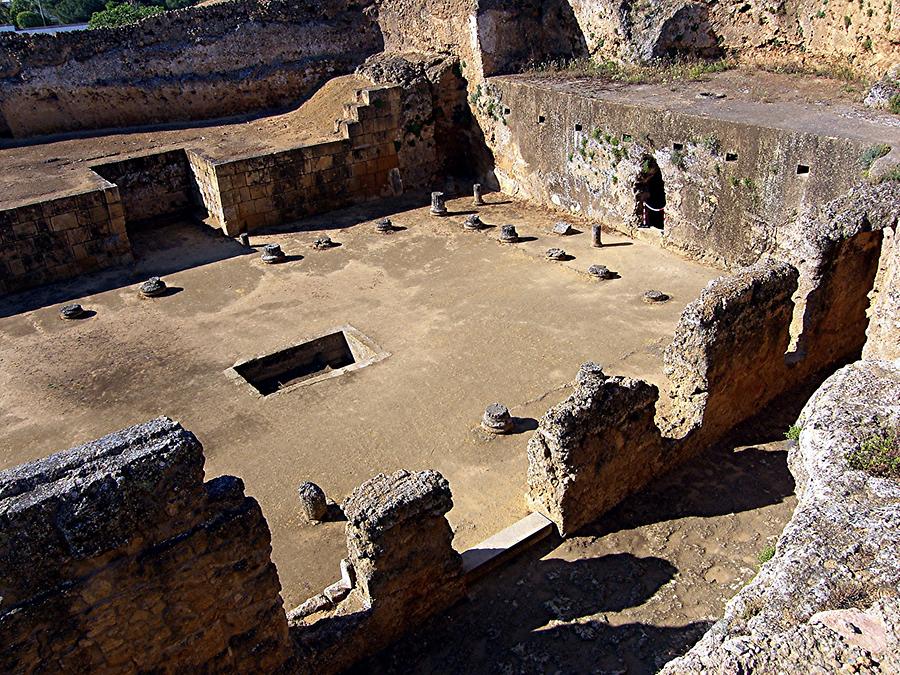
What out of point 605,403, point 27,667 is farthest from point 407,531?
point 27,667

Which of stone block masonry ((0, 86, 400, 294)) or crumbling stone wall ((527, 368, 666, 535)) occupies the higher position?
stone block masonry ((0, 86, 400, 294))

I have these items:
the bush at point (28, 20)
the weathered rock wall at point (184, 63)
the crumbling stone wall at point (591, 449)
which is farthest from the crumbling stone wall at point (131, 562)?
the bush at point (28, 20)

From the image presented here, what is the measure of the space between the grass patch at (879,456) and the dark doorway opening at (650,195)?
10257mm

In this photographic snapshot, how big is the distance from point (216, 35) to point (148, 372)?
38.8ft

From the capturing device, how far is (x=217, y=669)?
219 inches

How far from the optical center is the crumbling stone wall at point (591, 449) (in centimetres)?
725

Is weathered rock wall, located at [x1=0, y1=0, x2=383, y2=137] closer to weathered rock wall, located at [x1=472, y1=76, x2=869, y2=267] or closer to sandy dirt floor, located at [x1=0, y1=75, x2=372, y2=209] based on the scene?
sandy dirt floor, located at [x1=0, y1=75, x2=372, y2=209]

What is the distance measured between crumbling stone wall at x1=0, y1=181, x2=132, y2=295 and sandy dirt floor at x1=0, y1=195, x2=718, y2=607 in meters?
0.39

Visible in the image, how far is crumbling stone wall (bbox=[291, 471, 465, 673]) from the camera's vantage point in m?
6.16

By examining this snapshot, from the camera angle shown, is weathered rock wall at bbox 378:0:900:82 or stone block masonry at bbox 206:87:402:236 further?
stone block masonry at bbox 206:87:402:236

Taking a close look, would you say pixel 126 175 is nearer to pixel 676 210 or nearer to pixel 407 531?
pixel 676 210

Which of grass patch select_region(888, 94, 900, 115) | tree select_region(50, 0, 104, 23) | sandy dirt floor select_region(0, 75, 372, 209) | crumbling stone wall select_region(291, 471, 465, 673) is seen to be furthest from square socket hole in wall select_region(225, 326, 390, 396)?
tree select_region(50, 0, 104, 23)

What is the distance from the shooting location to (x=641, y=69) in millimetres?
16219

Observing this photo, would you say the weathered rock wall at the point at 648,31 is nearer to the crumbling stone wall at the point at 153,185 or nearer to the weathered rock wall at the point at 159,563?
the crumbling stone wall at the point at 153,185
